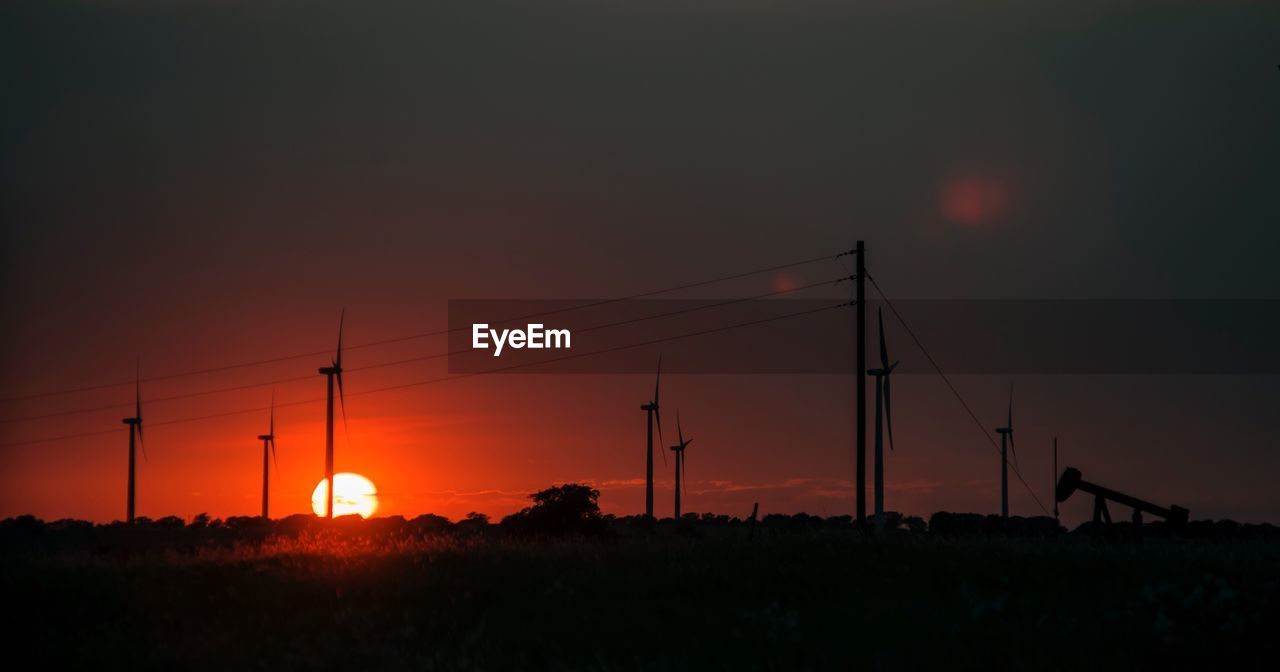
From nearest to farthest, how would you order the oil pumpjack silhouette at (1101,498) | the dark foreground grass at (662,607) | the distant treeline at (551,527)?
the dark foreground grass at (662,607) < the oil pumpjack silhouette at (1101,498) < the distant treeline at (551,527)

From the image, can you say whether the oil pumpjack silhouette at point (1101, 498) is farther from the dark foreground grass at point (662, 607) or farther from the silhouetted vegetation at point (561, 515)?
the silhouetted vegetation at point (561, 515)

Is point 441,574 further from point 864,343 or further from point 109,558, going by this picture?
point 864,343

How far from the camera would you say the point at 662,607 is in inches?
1264

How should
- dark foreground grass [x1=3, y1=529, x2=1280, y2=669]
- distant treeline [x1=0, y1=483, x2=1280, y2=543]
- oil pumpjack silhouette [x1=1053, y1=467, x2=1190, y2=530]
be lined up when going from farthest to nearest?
distant treeline [x1=0, y1=483, x2=1280, y2=543], oil pumpjack silhouette [x1=1053, y1=467, x2=1190, y2=530], dark foreground grass [x1=3, y1=529, x2=1280, y2=669]

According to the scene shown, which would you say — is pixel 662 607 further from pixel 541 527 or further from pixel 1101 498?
pixel 541 527

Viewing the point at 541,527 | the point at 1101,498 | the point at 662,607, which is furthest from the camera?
the point at 541,527

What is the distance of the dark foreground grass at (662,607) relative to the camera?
91.0 feet

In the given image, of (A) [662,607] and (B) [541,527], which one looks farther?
(B) [541,527]

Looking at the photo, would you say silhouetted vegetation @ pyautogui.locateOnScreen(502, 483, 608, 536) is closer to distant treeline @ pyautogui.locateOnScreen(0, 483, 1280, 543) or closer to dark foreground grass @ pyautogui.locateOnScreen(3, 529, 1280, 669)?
distant treeline @ pyautogui.locateOnScreen(0, 483, 1280, 543)

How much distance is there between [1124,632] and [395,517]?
292 feet

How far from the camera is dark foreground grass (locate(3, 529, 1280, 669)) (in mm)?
27750

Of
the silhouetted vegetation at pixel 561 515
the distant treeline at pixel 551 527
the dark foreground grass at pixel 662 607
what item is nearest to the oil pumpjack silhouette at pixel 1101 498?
the distant treeline at pixel 551 527

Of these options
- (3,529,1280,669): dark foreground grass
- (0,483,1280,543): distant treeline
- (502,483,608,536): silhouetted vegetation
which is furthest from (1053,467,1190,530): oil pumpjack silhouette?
(502,483,608,536): silhouetted vegetation

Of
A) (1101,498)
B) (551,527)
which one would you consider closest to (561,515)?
(551,527)
